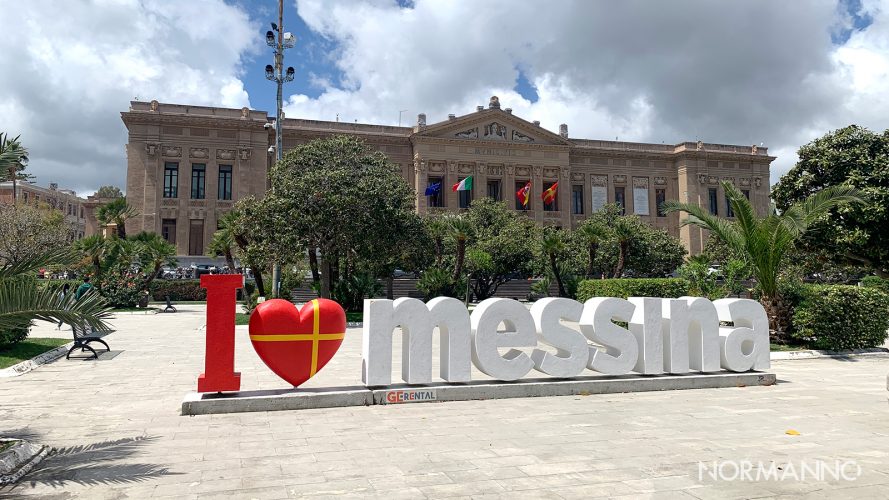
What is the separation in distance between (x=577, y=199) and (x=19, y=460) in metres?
55.6

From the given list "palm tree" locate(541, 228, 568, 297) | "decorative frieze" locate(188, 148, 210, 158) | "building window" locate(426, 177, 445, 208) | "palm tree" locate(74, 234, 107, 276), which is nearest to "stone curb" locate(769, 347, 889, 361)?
"palm tree" locate(541, 228, 568, 297)

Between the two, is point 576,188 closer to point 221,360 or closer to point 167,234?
point 167,234

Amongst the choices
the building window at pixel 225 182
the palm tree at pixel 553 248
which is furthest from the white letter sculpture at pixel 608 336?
the building window at pixel 225 182

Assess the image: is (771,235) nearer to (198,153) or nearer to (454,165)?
(454,165)

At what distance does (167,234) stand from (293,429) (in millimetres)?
45986

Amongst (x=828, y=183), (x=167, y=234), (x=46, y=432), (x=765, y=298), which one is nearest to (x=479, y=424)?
(x=46, y=432)

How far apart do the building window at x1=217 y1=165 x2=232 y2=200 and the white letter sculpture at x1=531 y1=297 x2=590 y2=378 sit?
145ft

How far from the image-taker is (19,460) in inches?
198

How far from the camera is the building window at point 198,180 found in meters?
47.6

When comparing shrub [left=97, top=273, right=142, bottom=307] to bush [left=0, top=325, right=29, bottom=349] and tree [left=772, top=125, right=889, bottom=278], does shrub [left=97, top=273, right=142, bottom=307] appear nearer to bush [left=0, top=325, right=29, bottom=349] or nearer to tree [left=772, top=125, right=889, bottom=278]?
bush [left=0, top=325, right=29, bottom=349]

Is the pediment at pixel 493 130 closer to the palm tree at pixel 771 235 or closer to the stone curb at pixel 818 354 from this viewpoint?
the palm tree at pixel 771 235

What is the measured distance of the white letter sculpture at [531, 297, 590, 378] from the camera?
341 inches

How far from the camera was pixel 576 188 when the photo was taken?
5756 centimetres

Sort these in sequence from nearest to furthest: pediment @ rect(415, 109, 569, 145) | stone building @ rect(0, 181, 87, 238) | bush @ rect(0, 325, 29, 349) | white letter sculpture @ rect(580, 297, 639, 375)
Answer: white letter sculpture @ rect(580, 297, 639, 375) < bush @ rect(0, 325, 29, 349) < pediment @ rect(415, 109, 569, 145) < stone building @ rect(0, 181, 87, 238)
